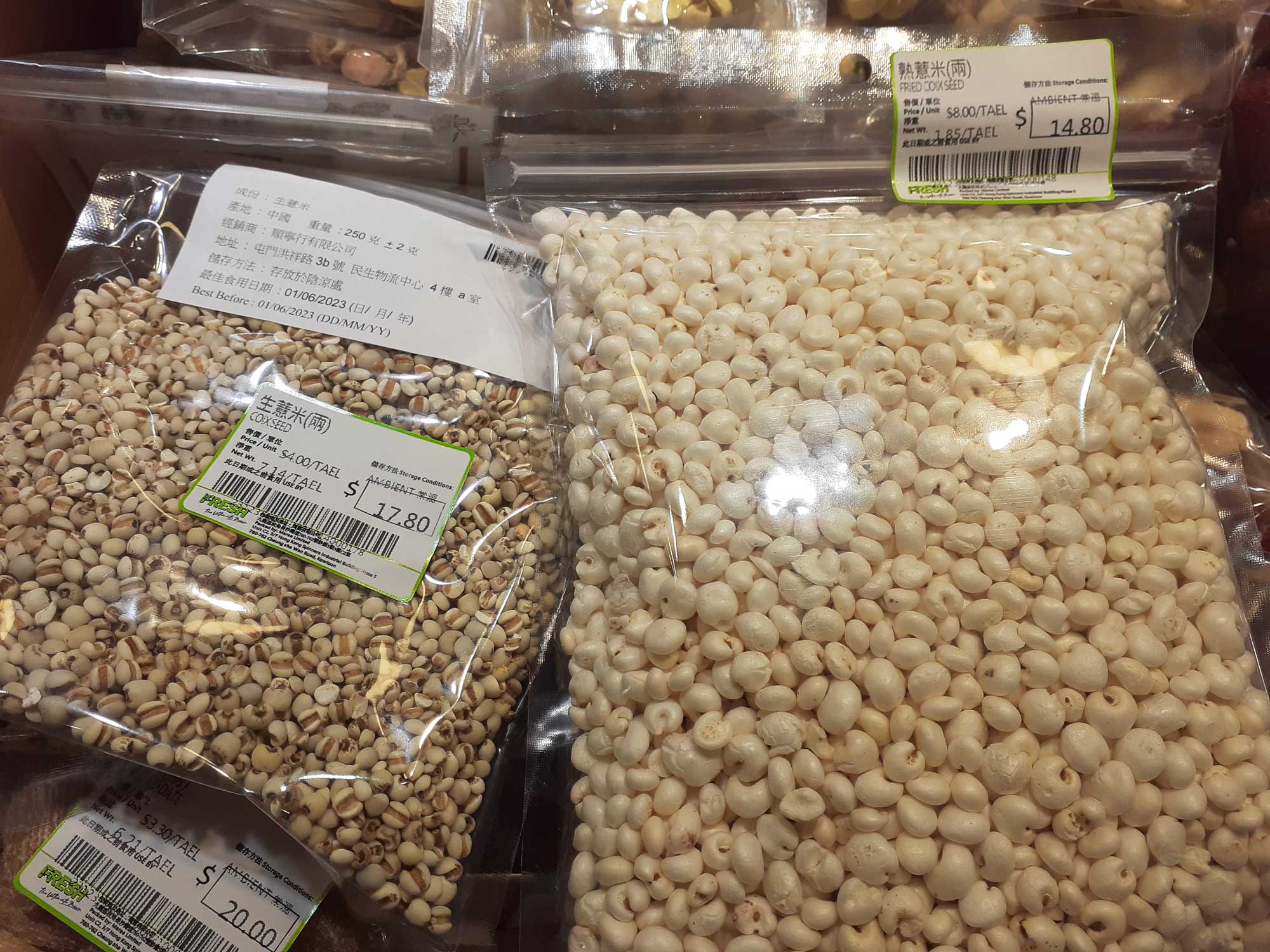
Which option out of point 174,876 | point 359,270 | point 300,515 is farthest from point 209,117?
point 174,876

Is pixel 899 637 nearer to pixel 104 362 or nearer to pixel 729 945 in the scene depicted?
pixel 729 945

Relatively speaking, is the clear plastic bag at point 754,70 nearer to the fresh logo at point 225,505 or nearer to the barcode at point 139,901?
the fresh logo at point 225,505

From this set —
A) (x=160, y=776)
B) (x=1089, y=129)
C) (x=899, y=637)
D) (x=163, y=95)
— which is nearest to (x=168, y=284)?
(x=163, y=95)

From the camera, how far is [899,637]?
54 centimetres

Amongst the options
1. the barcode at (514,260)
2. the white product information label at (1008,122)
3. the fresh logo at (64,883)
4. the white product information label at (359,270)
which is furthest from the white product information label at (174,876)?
the white product information label at (1008,122)

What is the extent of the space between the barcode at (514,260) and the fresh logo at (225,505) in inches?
13.3

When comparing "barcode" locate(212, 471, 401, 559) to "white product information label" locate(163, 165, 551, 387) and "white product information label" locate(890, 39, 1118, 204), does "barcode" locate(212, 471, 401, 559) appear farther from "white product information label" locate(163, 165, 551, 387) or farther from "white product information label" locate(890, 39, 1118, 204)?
"white product information label" locate(890, 39, 1118, 204)

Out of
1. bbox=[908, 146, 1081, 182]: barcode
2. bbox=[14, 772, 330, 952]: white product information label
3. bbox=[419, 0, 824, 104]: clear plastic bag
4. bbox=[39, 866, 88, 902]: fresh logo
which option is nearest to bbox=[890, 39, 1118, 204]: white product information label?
bbox=[908, 146, 1081, 182]: barcode

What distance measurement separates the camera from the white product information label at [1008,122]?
0.72 meters

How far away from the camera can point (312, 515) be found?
0.69 m

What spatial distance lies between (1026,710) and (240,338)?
740 mm

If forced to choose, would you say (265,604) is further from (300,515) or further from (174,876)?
(174,876)

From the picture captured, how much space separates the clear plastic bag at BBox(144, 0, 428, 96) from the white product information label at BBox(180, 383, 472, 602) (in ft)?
1.34

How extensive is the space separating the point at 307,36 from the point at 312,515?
0.59 meters
